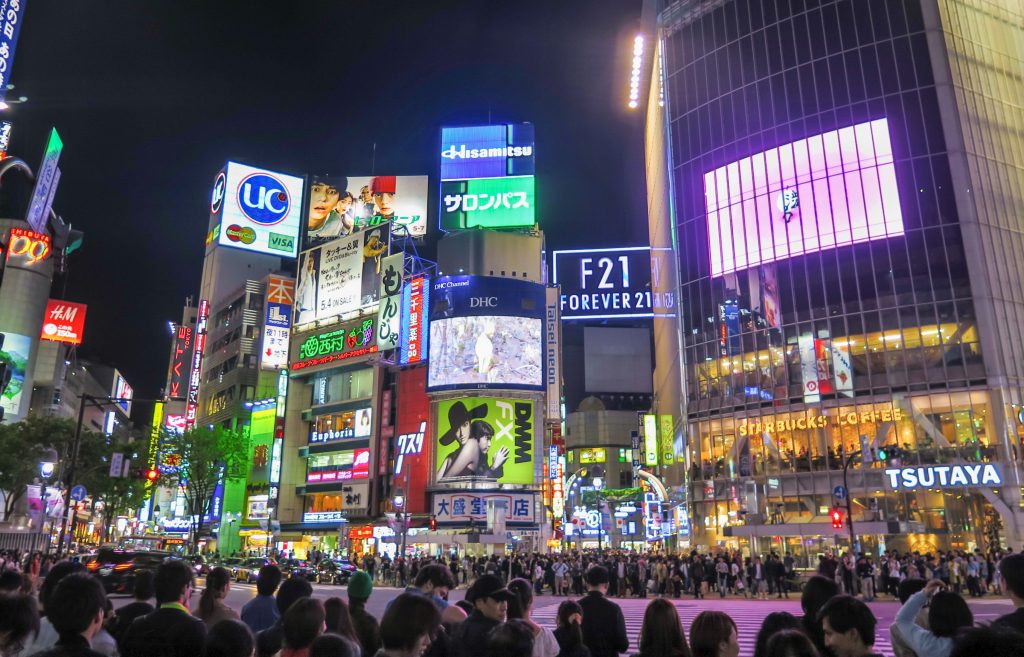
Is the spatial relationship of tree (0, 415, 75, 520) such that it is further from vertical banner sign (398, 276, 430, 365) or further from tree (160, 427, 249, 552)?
vertical banner sign (398, 276, 430, 365)

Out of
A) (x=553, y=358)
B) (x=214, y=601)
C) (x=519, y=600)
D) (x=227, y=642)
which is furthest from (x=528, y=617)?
(x=553, y=358)

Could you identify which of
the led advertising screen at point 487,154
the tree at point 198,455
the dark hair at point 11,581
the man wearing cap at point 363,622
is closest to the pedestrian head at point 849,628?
the man wearing cap at point 363,622

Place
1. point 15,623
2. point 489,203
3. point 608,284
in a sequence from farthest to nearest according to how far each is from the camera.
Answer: point 489,203
point 608,284
point 15,623

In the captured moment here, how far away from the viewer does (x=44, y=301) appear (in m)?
77.1

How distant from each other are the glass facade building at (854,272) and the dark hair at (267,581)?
39.6 m

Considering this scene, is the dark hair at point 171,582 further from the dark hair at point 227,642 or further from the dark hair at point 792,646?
the dark hair at point 792,646

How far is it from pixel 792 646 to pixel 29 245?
82.0 metres

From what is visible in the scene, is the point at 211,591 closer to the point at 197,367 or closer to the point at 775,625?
the point at 775,625

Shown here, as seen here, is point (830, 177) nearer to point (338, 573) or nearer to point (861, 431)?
point (861, 431)

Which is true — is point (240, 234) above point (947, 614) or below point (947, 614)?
above

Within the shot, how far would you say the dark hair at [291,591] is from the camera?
715cm

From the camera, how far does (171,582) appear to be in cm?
596

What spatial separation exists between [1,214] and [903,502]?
82781 millimetres

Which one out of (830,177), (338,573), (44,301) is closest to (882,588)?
(338,573)
